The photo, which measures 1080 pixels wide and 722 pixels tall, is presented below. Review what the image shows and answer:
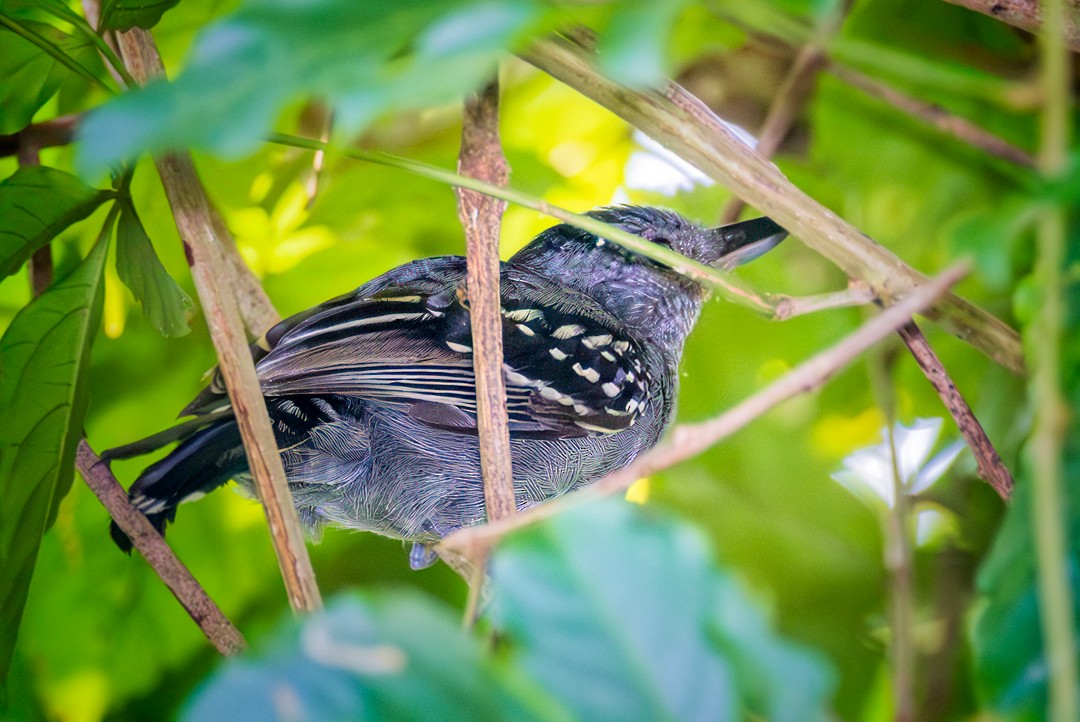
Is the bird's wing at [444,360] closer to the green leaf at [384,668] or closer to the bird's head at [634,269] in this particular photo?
the bird's head at [634,269]

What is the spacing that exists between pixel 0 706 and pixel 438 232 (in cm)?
163

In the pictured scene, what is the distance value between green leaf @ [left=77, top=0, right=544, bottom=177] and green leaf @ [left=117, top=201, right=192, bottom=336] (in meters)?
1.08

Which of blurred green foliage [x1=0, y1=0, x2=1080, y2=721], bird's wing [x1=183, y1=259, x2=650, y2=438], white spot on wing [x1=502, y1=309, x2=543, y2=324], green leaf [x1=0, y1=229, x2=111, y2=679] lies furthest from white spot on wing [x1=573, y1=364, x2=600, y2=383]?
green leaf [x1=0, y1=229, x2=111, y2=679]

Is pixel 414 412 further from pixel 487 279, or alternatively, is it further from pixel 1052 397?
pixel 1052 397

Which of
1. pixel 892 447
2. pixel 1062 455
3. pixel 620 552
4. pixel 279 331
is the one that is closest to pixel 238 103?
pixel 620 552

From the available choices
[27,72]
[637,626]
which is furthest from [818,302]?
[27,72]

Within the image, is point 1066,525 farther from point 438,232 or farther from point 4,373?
point 438,232

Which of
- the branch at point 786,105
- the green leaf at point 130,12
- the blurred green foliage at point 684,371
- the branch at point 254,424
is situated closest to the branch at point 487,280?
the branch at point 254,424

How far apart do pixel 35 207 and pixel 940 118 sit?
2066mm

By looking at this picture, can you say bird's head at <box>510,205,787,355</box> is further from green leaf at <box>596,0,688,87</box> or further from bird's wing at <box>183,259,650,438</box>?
green leaf at <box>596,0,688,87</box>

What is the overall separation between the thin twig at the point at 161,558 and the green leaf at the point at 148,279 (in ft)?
1.16

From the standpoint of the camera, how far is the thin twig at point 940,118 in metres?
2.24

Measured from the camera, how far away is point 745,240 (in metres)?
2.70

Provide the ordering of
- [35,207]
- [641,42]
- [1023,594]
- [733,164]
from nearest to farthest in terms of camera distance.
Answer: [641,42]
[1023,594]
[733,164]
[35,207]
